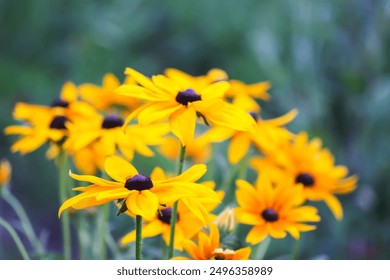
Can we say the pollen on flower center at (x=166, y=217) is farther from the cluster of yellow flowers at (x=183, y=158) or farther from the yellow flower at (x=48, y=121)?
the yellow flower at (x=48, y=121)

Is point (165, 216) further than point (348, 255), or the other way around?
point (348, 255)

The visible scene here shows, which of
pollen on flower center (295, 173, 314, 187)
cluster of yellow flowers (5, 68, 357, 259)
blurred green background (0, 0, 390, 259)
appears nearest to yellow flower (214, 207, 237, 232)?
cluster of yellow flowers (5, 68, 357, 259)

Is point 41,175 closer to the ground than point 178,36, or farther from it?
closer to the ground

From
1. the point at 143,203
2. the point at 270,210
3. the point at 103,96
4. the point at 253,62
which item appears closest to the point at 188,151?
the point at 103,96

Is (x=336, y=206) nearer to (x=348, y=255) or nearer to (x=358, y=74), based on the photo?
(x=348, y=255)

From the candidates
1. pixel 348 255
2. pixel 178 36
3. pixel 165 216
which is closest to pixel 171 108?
pixel 165 216

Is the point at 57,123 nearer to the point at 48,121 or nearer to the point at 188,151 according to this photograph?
the point at 48,121
